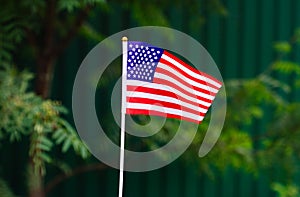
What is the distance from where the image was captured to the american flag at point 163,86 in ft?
8.29

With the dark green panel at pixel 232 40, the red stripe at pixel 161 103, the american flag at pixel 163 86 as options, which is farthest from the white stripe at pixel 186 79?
the dark green panel at pixel 232 40

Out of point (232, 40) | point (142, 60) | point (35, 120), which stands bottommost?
point (35, 120)

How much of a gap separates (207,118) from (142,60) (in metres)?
1.40

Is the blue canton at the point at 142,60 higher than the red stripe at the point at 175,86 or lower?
higher

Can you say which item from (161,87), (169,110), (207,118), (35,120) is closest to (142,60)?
(161,87)

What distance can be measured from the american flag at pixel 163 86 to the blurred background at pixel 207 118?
1102 mm

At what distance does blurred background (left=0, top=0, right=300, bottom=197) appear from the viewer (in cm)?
389

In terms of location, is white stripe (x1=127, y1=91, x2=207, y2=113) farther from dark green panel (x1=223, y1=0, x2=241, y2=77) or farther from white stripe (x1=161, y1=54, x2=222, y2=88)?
dark green panel (x1=223, y1=0, x2=241, y2=77)

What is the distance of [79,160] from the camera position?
4.74 meters

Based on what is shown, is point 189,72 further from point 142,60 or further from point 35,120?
point 35,120

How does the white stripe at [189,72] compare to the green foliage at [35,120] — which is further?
the green foliage at [35,120]

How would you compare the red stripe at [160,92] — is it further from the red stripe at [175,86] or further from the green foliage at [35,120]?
the green foliage at [35,120]

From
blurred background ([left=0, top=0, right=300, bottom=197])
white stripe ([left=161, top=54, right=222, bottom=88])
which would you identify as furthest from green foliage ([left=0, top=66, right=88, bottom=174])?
white stripe ([left=161, top=54, right=222, bottom=88])

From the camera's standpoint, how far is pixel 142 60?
254 centimetres
